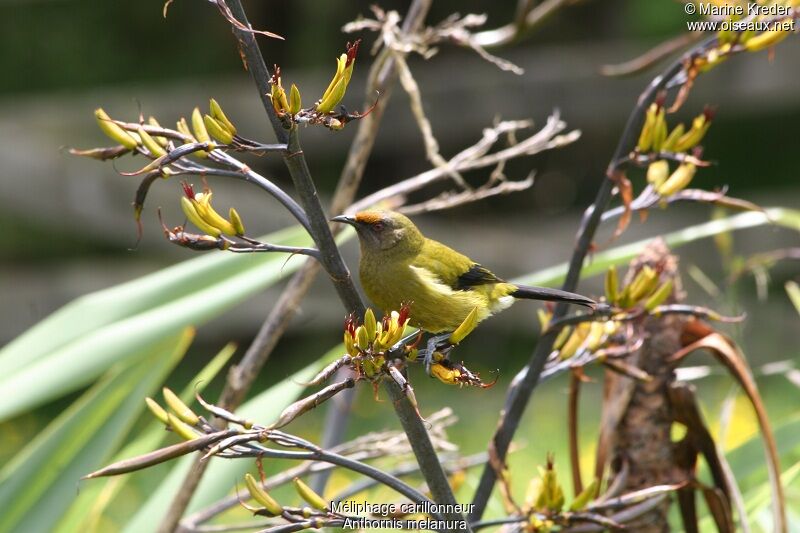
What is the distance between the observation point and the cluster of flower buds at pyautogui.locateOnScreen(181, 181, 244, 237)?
2.09 ft

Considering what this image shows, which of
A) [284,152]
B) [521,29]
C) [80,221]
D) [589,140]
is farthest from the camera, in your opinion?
[589,140]

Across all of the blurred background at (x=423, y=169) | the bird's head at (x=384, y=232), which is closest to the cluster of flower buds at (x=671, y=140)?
the bird's head at (x=384, y=232)

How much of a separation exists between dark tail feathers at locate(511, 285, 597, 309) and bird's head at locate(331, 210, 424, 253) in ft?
0.36

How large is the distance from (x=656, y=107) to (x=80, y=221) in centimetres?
264

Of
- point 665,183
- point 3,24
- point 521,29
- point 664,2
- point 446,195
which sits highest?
point 3,24

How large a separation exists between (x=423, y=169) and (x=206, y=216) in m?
3.00

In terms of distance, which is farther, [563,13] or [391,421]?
[563,13]

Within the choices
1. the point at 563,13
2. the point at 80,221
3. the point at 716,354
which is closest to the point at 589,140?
the point at 563,13

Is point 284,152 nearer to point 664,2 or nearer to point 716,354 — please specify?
point 716,354

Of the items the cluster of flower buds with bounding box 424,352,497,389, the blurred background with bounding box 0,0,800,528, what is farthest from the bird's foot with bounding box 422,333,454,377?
the blurred background with bounding box 0,0,800,528

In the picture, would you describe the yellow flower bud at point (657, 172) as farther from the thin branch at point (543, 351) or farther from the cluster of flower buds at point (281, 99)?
the cluster of flower buds at point (281, 99)

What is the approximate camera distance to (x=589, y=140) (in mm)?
3820

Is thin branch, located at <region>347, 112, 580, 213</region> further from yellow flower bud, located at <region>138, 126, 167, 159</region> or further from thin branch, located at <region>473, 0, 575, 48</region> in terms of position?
yellow flower bud, located at <region>138, 126, 167, 159</region>

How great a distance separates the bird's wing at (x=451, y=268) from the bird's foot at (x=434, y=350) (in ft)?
0.60
